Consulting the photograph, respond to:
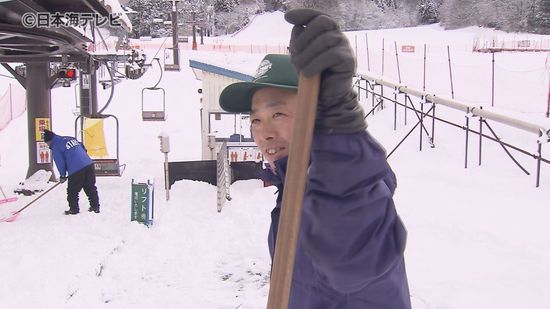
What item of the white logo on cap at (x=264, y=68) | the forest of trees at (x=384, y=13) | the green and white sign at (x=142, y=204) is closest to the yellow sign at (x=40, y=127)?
the green and white sign at (x=142, y=204)

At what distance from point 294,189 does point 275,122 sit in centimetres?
46

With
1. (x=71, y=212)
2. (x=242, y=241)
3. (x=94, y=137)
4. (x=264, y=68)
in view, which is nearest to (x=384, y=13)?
(x=94, y=137)

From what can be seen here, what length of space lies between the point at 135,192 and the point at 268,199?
2.63 meters

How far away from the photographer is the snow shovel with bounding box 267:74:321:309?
1208 millimetres

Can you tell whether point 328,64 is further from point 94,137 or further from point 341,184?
point 94,137

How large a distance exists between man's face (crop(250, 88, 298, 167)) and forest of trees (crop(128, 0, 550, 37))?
157ft

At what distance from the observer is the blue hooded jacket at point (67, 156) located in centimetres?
902

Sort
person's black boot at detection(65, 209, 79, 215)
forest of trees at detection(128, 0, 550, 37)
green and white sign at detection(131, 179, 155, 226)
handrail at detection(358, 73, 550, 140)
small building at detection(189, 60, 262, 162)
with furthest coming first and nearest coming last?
forest of trees at detection(128, 0, 550, 37)
small building at detection(189, 60, 262, 162)
person's black boot at detection(65, 209, 79, 215)
handrail at detection(358, 73, 550, 140)
green and white sign at detection(131, 179, 155, 226)

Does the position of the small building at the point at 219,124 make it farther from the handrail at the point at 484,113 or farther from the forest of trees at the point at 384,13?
the forest of trees at the point at 384,13

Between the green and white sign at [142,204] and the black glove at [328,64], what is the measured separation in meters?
7.14

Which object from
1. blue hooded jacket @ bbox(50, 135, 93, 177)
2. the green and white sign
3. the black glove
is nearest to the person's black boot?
blue hooded jacket @ bbox(50, 135, 93, 177)

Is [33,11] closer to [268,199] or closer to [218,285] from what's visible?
[218,285]

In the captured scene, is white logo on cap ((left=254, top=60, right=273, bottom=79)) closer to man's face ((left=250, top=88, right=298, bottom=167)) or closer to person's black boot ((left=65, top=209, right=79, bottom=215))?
man's face ((left=250, top=88, right=298, bottom=167))

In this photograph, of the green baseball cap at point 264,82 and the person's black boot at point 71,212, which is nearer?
the green baseball cap at point 264,82
